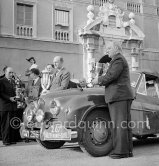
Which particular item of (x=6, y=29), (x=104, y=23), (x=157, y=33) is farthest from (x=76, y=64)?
(x=157, y=33)

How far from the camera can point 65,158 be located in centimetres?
A: 551

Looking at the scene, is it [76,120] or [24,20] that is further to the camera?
[24,20]

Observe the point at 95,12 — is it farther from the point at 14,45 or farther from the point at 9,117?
the point at 9,117

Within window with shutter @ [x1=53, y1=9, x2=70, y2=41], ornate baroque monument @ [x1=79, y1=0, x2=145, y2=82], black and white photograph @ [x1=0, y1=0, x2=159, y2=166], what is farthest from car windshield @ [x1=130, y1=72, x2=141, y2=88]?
window with shutter @ [x1=53, y1=9, x2=70, y2=41]

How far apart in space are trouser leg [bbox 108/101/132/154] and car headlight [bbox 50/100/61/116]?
0.91m

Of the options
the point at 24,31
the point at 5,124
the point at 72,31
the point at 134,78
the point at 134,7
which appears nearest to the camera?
the point at 134,78

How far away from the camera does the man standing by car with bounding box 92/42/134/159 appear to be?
5312 mm

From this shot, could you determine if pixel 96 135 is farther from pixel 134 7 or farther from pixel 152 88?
pixel 134 7

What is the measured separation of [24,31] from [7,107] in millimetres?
8698

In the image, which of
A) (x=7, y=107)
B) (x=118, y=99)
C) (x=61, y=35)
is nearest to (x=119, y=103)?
(x=118, y=99)

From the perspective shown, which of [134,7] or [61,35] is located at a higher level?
[134,7]

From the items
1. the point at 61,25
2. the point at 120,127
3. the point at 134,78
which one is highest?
the point at 61,25

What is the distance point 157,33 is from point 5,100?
15.0m

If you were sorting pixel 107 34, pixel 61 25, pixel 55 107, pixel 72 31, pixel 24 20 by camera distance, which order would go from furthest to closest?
pixel 107 34
pixel 72 31
pixel 61 25
pixel 24 20
pixel 55 107
